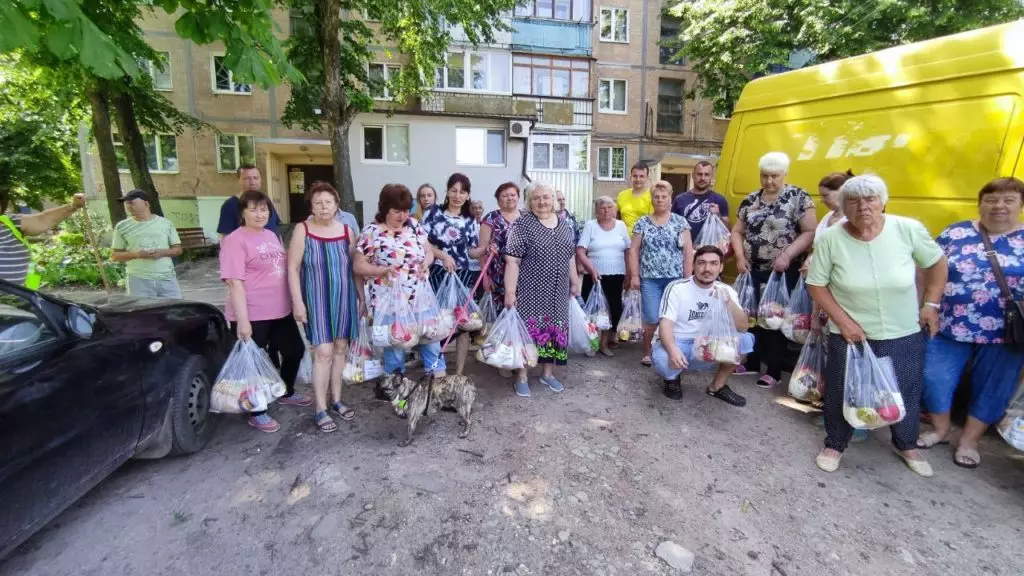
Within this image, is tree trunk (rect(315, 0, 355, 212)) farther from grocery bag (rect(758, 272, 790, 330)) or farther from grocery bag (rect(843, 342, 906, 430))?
grocery bag (rect(843, 342, 906, 430))

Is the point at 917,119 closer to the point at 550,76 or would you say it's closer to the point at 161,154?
the point at 550,76

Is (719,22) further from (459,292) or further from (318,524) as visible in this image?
(318,524)

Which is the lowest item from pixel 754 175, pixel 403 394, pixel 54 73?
pixel 403 394

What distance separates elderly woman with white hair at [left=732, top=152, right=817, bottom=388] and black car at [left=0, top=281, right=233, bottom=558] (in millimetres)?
4234

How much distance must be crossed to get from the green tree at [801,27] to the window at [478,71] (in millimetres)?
5918

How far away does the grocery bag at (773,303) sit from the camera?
12.7 feet

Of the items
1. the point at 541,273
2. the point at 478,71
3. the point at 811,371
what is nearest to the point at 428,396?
the point at 541,273

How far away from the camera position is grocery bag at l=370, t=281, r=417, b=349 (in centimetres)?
326

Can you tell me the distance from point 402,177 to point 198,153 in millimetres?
7499

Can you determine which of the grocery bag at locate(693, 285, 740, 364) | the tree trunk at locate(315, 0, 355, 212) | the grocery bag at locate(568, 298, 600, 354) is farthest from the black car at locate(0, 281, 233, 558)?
the tree trunk at locate(315, 0, 355, 212)

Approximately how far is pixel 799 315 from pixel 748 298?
0.45m

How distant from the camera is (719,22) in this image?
44.6 ft

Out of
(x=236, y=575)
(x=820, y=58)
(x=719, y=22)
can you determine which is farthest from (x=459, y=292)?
(x=719, y=22)

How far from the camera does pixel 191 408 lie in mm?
3039
